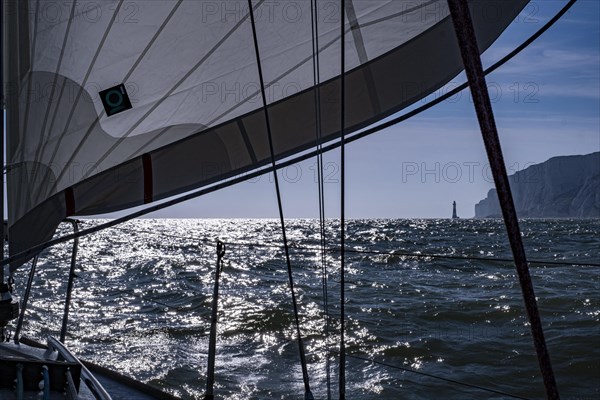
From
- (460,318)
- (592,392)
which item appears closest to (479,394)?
(592,392)

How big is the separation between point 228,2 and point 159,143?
1.84 ft

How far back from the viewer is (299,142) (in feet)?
7.05

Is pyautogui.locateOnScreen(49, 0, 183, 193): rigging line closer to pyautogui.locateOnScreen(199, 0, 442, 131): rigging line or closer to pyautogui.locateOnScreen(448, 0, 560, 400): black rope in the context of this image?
pyautogui.locateOnScreen(199, 0, 442, 131): rigging line

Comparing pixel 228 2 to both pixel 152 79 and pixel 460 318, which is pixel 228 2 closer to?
pixel 152 79

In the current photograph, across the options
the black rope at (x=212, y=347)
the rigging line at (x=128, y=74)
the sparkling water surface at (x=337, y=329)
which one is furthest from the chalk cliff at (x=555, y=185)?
the rigging line at (x=128, y=74)

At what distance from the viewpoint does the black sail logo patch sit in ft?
7.38

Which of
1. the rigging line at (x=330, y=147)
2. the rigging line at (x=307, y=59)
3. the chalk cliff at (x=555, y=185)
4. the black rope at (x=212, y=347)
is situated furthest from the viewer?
the chalk cliff at (x=555, y=185)

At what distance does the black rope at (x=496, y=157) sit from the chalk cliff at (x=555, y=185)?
124 m

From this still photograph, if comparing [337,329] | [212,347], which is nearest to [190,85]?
[212,347]

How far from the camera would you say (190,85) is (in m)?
2.25

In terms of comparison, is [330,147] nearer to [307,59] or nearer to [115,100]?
[307,59]

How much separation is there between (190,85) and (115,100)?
0.28 meters

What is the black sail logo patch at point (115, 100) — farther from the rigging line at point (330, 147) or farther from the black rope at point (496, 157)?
the black rope at point (496, 157)

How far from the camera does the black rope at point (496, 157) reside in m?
1.13
